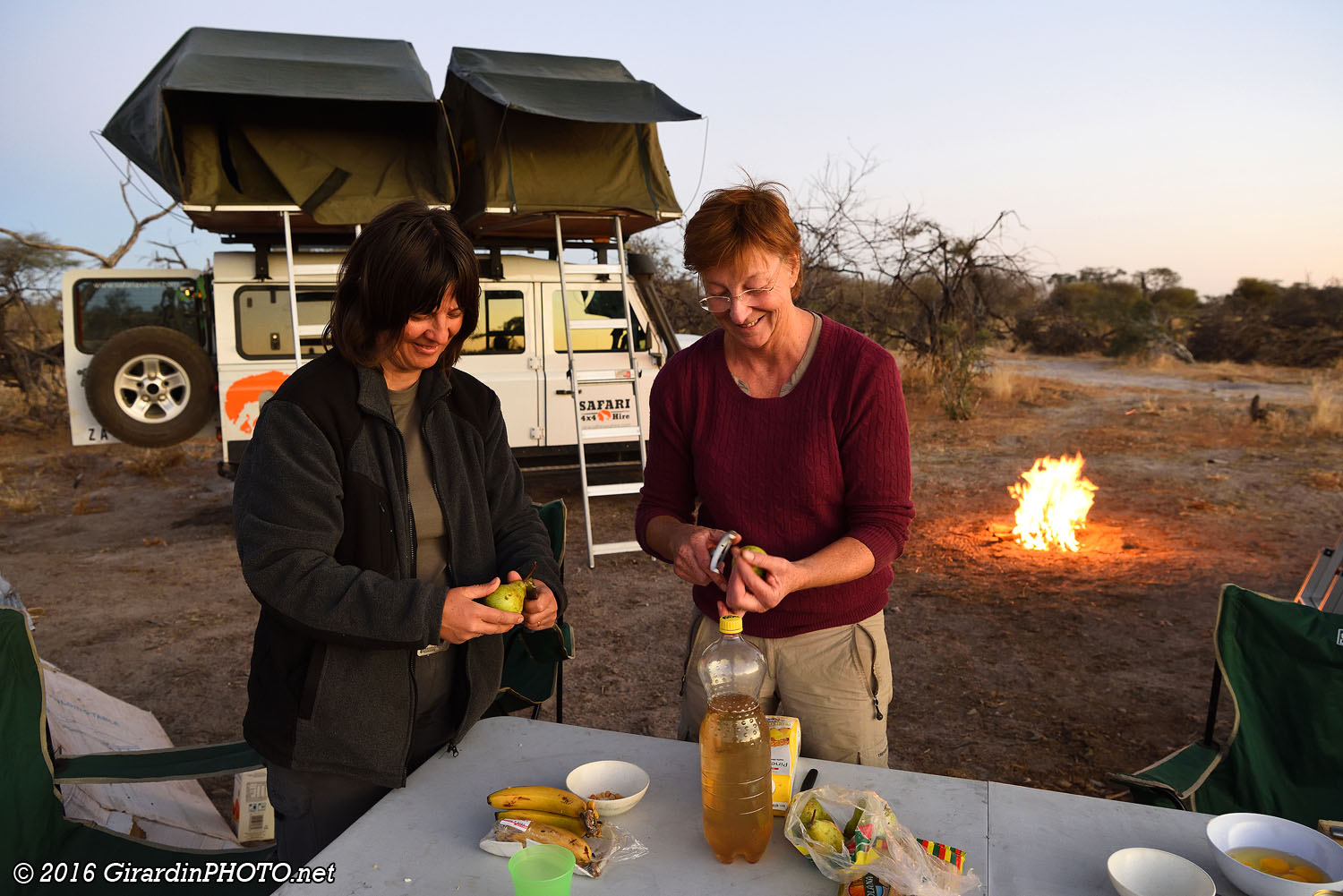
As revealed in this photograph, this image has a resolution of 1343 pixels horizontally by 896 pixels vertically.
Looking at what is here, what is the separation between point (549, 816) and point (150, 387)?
6.30 metres

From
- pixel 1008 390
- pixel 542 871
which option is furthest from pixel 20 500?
pixel 1008 390

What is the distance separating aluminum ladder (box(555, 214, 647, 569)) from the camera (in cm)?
677

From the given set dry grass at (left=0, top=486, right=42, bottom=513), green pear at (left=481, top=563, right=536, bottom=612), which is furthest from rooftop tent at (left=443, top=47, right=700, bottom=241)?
dry grass at (left=0, top=486, right=42, bottom=513)

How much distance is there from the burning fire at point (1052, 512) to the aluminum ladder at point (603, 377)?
294cm

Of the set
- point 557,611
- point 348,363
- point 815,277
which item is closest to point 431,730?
point 557,611

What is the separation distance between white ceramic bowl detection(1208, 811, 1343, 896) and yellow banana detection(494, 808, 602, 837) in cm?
105

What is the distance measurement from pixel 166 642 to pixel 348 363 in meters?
4.20

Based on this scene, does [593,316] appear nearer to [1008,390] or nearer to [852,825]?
[852,825]

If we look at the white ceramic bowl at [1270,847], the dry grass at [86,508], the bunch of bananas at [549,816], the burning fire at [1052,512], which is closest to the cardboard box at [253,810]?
the bunch of bananas at [549,816]

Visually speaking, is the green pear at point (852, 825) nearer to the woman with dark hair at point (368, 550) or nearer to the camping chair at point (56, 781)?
the woman with dark hair at point (368, 550)

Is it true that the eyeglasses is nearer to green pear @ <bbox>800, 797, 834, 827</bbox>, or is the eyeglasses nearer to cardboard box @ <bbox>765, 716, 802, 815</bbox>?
cardboard box @ <bbox>765, 716, 802, 815</bbox>

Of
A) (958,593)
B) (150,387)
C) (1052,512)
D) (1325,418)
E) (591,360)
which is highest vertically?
(591,360)

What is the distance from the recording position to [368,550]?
1816 mm

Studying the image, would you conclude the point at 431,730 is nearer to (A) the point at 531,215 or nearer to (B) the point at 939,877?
(B) the point at 939,877
